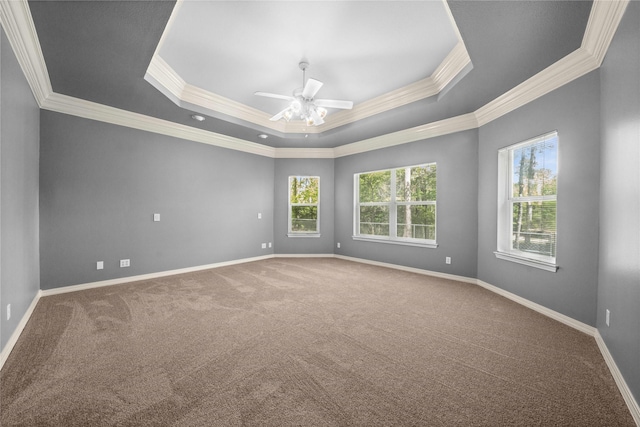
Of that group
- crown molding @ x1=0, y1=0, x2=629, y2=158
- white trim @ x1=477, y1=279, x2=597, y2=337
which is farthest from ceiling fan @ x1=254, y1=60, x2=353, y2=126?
white trim @ x1=477, y1=279, x2=597, y2=337

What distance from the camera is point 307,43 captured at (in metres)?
2.84

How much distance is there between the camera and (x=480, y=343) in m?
2.28

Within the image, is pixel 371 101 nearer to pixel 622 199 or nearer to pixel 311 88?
pixel 311 88

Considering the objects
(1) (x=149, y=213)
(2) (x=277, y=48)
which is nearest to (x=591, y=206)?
(2) (x=277, y=48)

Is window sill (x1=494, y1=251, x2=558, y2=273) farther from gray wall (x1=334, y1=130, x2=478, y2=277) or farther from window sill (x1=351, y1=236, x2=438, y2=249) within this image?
window sill (x1=351, y1=236, x2=438, y2=249)

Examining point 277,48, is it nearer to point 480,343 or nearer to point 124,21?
point 124,21

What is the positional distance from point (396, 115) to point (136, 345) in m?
4.40

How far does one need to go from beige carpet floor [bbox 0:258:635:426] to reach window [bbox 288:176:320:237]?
10.6 ft

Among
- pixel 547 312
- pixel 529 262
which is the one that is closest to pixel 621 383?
pixel 547 312

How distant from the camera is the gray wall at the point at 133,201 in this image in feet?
11.8

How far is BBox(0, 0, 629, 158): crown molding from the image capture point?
203 cm

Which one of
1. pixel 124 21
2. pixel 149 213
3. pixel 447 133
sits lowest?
pixel 149 213

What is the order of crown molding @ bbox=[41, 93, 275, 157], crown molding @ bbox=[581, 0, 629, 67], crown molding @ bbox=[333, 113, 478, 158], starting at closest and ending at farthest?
crown molding @ bbox=[581, 0, 629, 67] → crown molding @ bbox=[41, 93, 275, 157] → crown molding @ bbox=[333, 113, 478, 158]

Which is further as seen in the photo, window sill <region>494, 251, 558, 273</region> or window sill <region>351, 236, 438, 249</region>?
window sill <region>351, 236, 438, 249</region>
